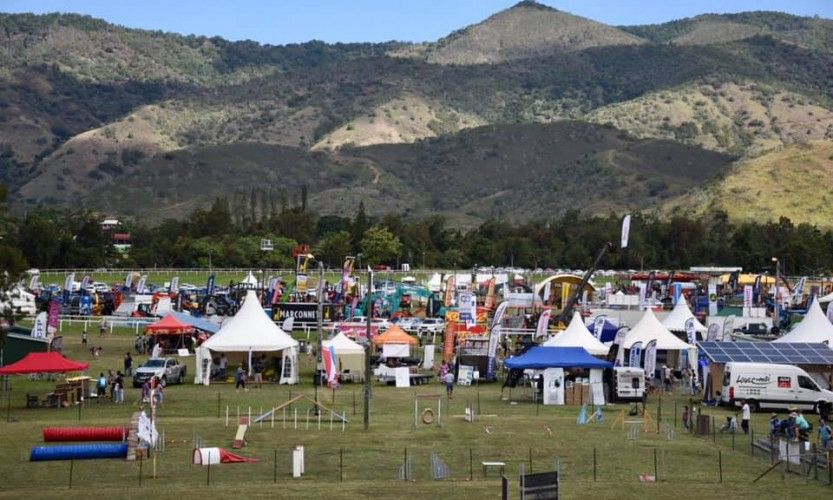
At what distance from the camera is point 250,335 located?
5016cm

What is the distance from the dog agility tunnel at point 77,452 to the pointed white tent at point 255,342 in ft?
60.3

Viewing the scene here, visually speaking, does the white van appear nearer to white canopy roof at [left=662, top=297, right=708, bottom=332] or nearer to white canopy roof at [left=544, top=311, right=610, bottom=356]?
white canopy roof at [left=544, top=311, right=610, bottom=356]

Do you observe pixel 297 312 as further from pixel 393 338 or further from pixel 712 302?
pixel 712 302

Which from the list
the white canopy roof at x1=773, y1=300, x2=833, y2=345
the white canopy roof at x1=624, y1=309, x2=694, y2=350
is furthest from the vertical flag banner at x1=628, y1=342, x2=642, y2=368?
the white canopy roof at x1=773, y1=300, x2=833, y2=345

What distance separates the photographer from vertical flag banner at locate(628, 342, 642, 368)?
47.5 m

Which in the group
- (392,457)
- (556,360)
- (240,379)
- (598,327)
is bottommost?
(392,457)

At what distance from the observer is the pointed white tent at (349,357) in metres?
51.2

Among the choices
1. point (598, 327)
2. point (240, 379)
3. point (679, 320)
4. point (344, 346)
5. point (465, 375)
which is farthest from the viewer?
point (679, 320)

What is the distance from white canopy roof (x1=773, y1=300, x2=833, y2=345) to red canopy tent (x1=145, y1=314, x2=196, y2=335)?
2429 cm

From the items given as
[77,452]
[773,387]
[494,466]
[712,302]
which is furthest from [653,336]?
[712,302]

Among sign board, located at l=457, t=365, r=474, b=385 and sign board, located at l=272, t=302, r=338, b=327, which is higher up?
sign board, located at l=272, t=302, r=338, b=327

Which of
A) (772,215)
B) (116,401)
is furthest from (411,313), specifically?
(772,215)

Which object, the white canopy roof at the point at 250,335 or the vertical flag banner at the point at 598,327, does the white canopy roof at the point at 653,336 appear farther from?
the white canopy roof at the point at 250,335

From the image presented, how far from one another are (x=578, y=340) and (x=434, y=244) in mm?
110101
